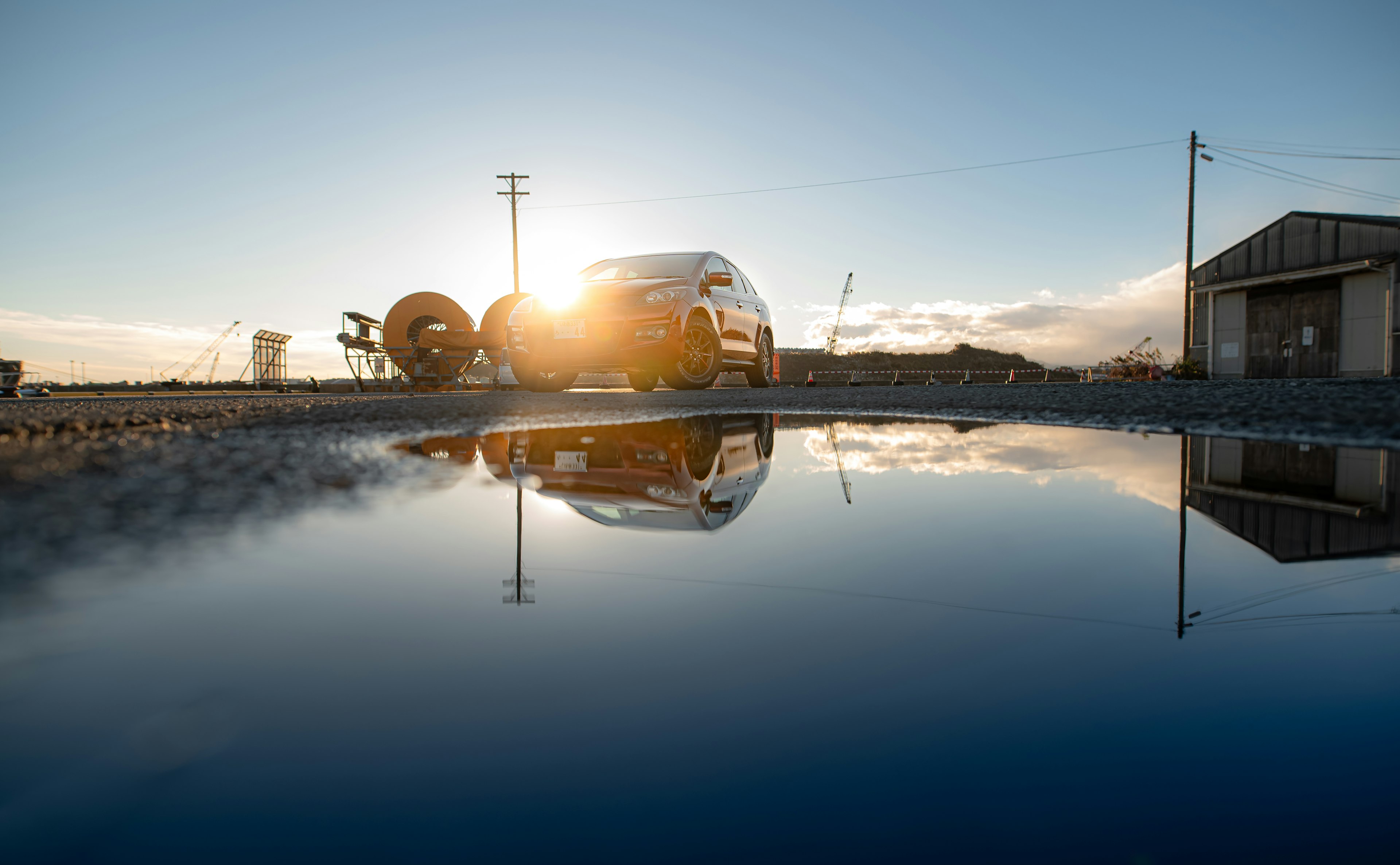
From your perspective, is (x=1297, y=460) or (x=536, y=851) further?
(x=1297, y=460)

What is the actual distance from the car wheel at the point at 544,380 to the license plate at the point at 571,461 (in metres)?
5.94

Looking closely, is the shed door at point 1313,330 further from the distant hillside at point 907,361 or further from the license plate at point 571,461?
the distant hillside at point 907,361

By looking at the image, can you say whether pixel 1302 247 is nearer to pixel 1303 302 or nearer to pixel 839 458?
pixel 1303 302

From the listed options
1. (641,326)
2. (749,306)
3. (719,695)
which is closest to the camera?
(719,695)

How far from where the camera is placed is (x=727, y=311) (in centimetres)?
989

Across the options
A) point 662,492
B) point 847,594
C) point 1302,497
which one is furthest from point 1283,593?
point 662,492

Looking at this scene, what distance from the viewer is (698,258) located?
9.39 meters

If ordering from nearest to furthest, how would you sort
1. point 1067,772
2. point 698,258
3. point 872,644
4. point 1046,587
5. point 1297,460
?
point 1067,772 < point 872,644 < point 1046,587 < point 1297,460 < point 698,258

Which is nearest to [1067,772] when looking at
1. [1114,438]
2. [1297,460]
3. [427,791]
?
[427,791]

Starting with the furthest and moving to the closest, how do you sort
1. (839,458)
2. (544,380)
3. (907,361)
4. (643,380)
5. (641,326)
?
(907,361), (544,380), (643,380), (641,326), (839,458)

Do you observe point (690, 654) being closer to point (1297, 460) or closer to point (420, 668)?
point (420, 668)

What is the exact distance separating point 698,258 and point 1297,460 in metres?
7.21

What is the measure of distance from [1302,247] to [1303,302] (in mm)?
1832

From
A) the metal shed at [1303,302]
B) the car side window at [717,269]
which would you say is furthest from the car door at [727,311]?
the metal shed at [1303,302]
